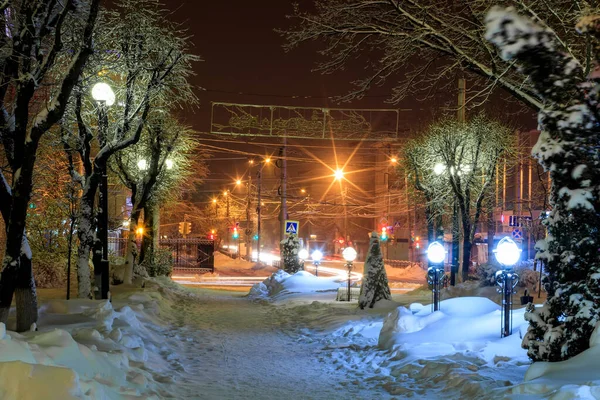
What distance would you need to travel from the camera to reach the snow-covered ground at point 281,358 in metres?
6.16

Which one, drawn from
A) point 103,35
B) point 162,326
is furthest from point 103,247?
point 103,35

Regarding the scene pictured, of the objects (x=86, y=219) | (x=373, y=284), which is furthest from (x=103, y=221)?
(x=373, y=284)

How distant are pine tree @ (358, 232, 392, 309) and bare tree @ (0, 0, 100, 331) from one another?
32.1 ft

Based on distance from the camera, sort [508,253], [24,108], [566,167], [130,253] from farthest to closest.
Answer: [130,253] → [508,253] → [24,108] → [566,167]

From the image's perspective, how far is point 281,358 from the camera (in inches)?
440

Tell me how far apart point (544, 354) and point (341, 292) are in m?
13.4

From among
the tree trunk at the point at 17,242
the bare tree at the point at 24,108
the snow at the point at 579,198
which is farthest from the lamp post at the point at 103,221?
the snow at the point at 579,198

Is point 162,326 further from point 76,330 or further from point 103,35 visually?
point 103,35

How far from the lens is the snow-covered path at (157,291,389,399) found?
27.8 feet

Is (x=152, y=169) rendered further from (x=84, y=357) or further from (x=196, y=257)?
(x=196, y=257)

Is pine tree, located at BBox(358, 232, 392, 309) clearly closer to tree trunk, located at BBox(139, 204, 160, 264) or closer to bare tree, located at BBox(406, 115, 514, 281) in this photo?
bare tree, located at BBox(406, 115, 514, 281)

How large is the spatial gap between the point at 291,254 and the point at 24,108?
22.2 meters

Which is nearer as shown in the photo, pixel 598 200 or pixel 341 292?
pixel 598 200

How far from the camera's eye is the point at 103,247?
15.2 metres
